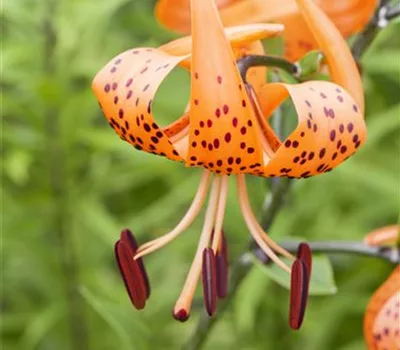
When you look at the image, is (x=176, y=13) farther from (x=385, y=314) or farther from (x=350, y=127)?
(x=385, y=314)

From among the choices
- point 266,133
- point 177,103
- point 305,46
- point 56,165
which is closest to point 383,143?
point 177,103

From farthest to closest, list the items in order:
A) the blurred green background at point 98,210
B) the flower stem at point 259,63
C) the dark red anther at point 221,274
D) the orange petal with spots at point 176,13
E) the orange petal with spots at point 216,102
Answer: the blurred green background at point 98,210
the orange petal with spots at point 176,13
the dark red anther at point 221,274
the flower stem at point 259,63
the orange petal with spots at point 216,102

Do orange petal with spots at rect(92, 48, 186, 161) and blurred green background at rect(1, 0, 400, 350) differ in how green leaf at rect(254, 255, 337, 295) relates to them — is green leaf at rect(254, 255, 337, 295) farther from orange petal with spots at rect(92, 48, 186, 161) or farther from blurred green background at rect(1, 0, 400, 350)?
blurred green background at rect(1, 0, 400, 350)

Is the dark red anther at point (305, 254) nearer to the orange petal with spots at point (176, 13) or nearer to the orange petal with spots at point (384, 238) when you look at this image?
the orange petal with spots at point (384, 238)

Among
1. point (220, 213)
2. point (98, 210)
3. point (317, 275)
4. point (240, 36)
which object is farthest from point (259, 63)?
point (98, 210)

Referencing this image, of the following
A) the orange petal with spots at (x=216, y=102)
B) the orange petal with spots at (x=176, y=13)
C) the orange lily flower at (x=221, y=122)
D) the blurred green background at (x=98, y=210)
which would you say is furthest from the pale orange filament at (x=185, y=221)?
the blurred green background at (x=98, y=210)

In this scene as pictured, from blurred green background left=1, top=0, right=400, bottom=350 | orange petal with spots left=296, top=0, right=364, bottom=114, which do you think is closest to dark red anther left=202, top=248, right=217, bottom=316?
orange petal with spots left=296, top=0, right=364, bottom=114

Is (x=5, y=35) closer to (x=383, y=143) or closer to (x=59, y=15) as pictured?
(x=59, y=15)
